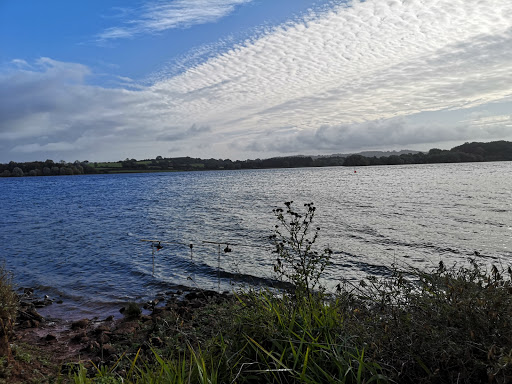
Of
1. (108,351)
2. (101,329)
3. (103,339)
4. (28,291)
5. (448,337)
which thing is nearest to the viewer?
(448,337)

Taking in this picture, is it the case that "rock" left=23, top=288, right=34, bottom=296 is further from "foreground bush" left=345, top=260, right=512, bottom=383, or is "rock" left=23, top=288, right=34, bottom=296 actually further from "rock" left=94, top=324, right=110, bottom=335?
"foreground bush" left=345, top=260, right=512, bottom=383

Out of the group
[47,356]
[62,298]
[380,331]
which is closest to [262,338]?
[380,331]

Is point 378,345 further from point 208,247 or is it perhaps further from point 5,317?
point 208,247

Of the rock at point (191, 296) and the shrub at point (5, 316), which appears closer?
the shrub at point (5, 316)

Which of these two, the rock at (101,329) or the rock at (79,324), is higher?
the rock at (101,329)

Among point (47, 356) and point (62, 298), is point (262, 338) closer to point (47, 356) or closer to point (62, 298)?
point (47, 356)

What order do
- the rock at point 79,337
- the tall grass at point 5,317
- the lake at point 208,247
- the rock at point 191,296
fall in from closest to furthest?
the tall grass at point 5,317 < the rock at point 79,337 < the rock at point 191,296 < the lake at point 208,247

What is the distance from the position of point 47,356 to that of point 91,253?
45.3ft

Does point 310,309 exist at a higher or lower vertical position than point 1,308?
higher

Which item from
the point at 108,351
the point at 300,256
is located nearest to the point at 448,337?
the point at 300,256

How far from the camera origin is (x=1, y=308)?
22.0 ft

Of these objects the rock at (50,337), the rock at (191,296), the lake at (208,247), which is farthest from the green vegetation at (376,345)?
the rock at (191,296)

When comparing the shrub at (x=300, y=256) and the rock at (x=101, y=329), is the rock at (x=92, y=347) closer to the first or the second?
the rock at (x=101, y=329)

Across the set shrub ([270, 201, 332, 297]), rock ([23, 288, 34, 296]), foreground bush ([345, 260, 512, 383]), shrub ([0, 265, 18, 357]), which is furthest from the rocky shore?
foreground bush ([345, 260, 512, 383])
